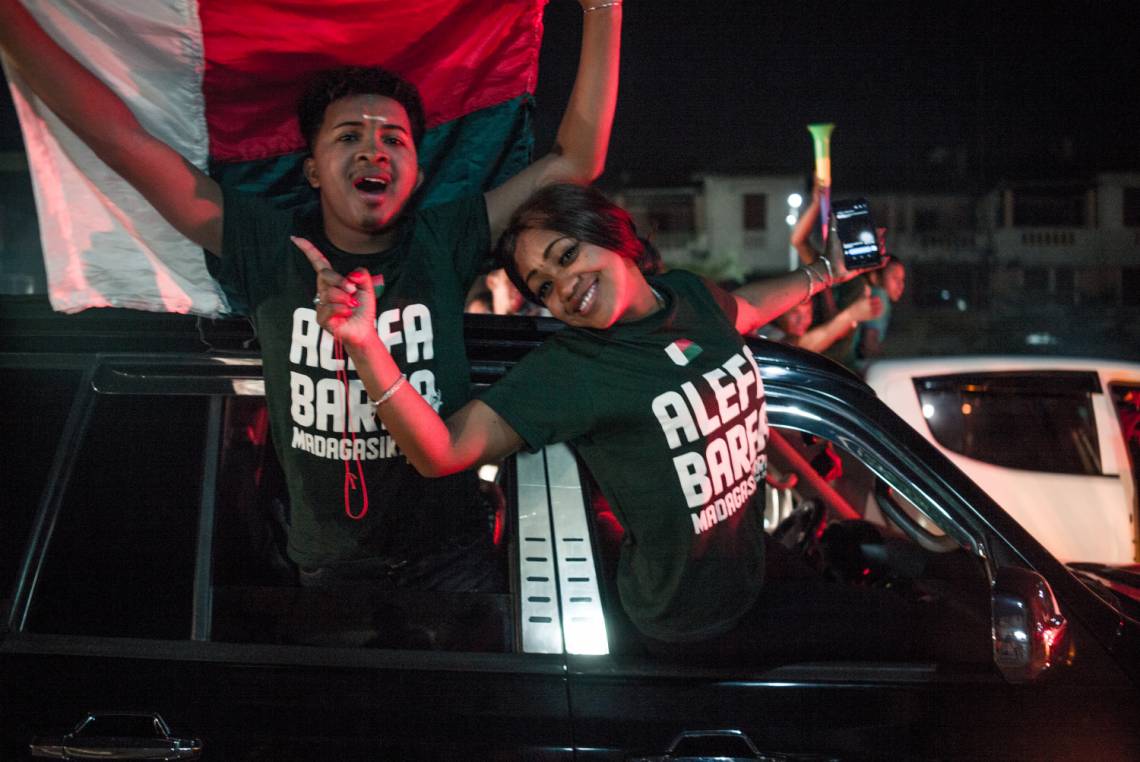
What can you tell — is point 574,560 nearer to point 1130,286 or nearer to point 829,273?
point 829,273

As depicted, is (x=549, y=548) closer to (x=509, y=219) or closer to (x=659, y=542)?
(x=659, y=542)

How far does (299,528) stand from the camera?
2156 mm

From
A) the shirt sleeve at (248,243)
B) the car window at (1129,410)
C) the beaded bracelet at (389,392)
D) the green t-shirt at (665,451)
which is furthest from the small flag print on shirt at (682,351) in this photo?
the car window at (1129,410)

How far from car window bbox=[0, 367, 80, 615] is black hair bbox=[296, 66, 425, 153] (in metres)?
0.77

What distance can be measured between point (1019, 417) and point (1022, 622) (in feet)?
11.2

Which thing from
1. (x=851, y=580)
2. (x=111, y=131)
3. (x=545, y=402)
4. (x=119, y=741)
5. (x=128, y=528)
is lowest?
(x=851, y=580)

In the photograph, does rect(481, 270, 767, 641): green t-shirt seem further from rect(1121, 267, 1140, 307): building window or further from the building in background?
rect(1121, 267, 1140, 307): building window

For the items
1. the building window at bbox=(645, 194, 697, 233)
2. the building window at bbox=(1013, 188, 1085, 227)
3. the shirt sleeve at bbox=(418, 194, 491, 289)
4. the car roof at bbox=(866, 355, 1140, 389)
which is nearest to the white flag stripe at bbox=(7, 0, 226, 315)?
the shirt sleeve at bbox=(418, 194, 491, 289)

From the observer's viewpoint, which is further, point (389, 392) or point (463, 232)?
point (463, 232)

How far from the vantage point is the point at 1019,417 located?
480 centimetres

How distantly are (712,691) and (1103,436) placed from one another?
3.72 meters

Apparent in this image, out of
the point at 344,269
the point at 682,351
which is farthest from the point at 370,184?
the point at 682,351

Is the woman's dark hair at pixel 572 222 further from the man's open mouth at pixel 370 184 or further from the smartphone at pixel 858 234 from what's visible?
the smartphone at pixel 858 234

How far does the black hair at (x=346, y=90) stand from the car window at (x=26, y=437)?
0.77 metres
